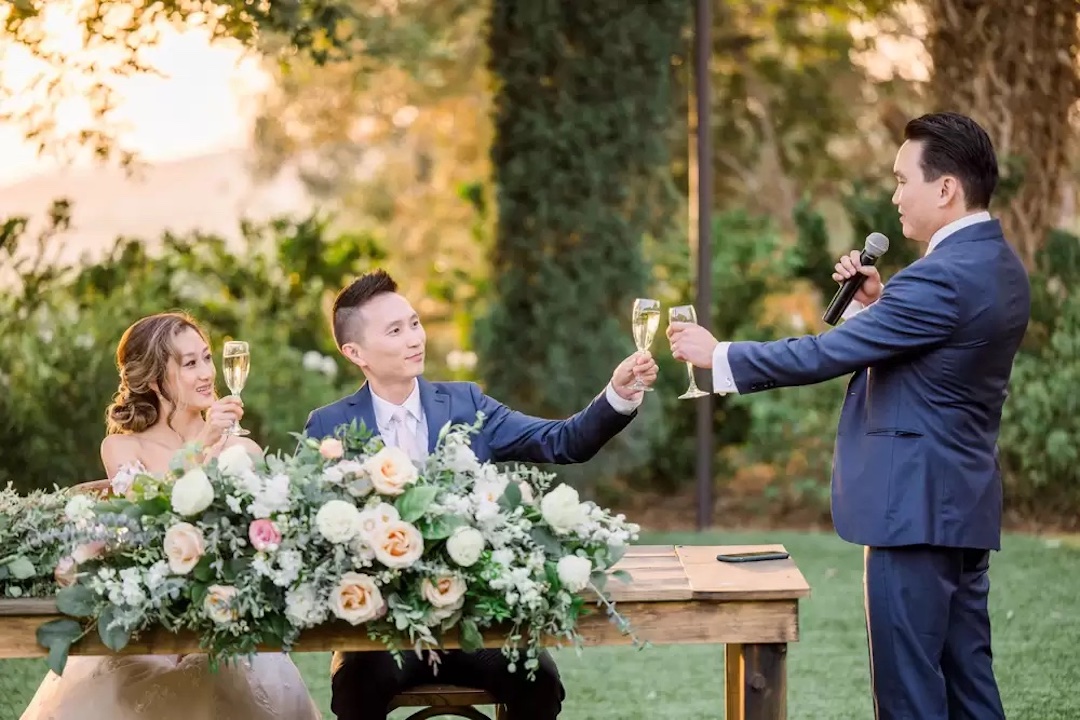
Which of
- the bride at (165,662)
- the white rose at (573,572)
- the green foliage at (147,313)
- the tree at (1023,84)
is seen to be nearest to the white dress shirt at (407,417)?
the bride at (165,662)

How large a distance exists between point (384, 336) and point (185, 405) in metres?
0.88

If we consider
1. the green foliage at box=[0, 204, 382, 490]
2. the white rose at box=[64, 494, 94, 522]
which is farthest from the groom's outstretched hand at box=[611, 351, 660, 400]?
the green foliage at box=[0, 204, 382, 490]

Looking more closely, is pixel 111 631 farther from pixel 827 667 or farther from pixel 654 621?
pixel 827 667

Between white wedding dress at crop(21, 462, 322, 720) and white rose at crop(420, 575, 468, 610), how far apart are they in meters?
0.94

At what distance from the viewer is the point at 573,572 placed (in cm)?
317

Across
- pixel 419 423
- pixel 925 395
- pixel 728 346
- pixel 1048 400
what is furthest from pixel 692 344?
pixel 1048 400

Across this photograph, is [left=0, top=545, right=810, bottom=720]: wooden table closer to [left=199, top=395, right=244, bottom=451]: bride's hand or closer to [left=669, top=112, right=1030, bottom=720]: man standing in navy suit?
[left=669, top=112, right=1030, bottom=720]: man standing in navy suit

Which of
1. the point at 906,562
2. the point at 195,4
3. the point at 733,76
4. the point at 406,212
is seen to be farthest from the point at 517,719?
the point at 406,212

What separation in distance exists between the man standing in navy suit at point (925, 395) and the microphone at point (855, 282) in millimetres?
112

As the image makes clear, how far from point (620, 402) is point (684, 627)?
869 millimetres

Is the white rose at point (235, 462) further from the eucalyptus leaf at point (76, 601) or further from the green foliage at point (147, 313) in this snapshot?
the green foliage at point (147, 313)

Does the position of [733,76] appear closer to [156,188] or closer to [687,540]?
[687,540]

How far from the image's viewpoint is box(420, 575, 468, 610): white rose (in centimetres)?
313

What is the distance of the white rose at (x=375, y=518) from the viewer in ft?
10.2
